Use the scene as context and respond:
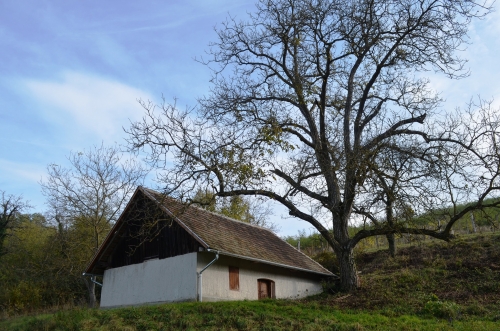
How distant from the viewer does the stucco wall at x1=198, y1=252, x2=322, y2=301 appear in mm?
19792

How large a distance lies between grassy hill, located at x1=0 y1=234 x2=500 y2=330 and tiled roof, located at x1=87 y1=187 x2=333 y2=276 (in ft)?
10.0

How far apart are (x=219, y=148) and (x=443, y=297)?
10.5 m

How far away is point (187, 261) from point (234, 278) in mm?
2630

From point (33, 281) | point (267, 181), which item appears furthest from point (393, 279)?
point (33, 281)

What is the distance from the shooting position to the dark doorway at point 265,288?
22.6 meters

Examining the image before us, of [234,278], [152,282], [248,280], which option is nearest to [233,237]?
[248,280]

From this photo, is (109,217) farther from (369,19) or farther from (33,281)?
(369,19)

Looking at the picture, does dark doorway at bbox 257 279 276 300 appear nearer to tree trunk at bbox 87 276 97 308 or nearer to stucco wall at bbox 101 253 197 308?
stucco wall at bbox 101 253 197 308

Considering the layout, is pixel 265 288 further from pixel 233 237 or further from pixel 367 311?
pixel 367 311

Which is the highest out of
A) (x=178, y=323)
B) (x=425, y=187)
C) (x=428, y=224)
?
(x=425, y=187)

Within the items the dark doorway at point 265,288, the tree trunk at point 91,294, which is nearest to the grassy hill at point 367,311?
the dark doorway at point 265,288

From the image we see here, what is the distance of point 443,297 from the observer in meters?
17.8

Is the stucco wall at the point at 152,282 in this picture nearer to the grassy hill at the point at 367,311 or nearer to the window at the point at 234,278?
the window at the point at 234,278

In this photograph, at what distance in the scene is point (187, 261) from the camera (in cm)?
1980
